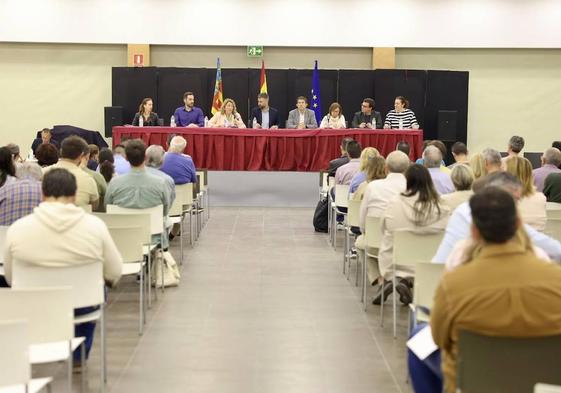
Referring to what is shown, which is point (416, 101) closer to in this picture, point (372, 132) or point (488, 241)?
point (372, 132)

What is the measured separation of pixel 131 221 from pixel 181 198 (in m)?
2.55

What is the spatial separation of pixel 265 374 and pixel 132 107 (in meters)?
12.1

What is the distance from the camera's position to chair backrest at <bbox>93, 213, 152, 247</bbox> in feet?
20.3

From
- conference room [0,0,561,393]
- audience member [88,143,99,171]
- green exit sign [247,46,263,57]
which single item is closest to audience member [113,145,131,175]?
conference room [0,0,561,393]

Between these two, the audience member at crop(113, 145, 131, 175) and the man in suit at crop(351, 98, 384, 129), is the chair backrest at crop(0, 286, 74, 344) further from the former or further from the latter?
the man in suit at crop(351, 98, 384, 129)

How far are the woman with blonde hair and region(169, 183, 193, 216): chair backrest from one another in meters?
3.80

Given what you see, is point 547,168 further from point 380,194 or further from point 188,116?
point 188,116

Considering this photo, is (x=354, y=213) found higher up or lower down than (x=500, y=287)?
lower down

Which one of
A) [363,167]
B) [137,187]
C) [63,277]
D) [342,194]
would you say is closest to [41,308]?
[63,277]

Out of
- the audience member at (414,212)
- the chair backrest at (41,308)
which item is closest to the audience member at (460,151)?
the audience member at (414,212)

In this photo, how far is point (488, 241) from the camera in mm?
3033

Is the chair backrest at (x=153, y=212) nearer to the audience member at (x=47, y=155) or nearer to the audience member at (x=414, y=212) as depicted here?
the audience member at (x=47, y=155)

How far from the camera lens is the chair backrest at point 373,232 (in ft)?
21.4

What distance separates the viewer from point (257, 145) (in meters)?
12.9
